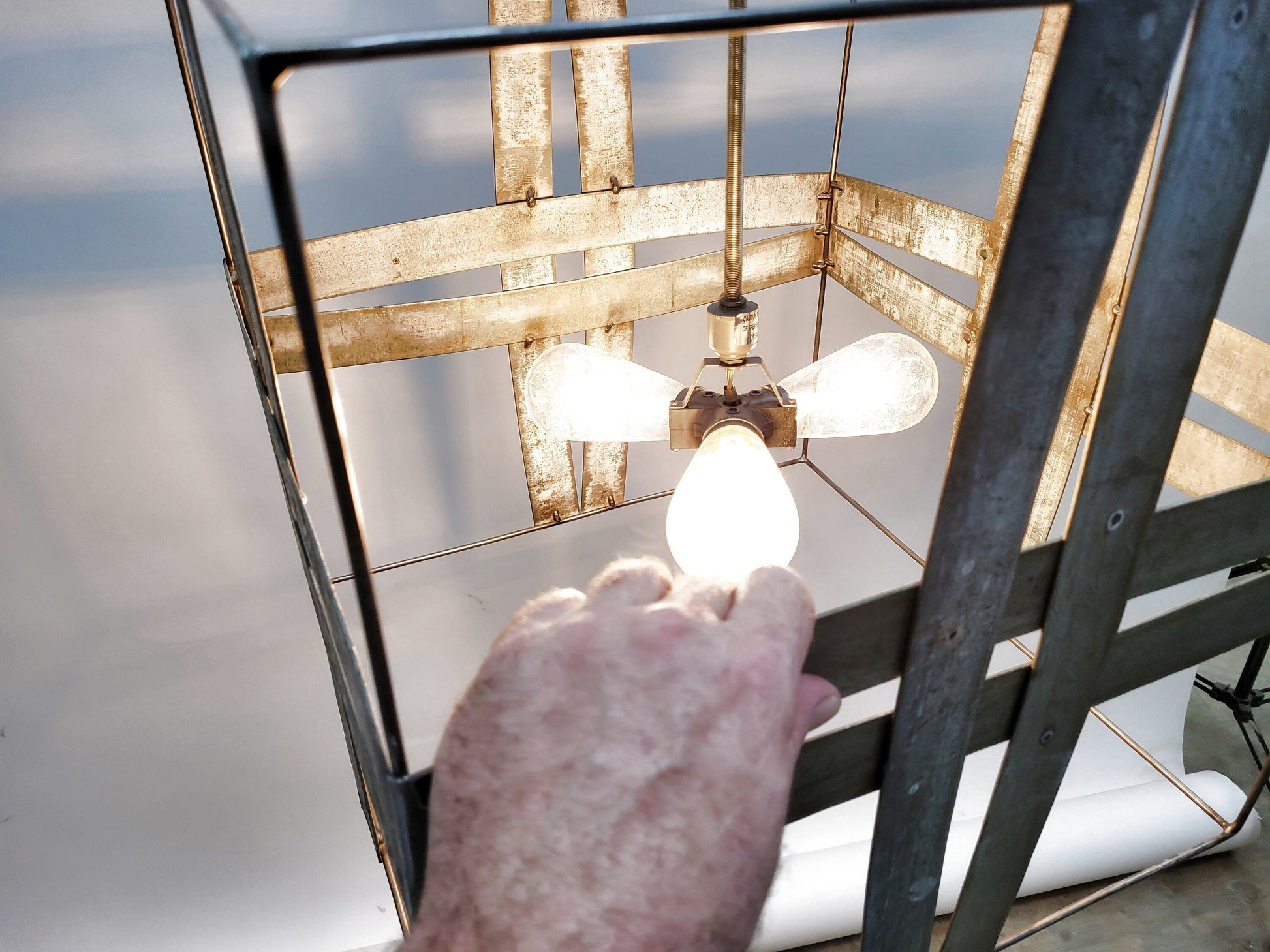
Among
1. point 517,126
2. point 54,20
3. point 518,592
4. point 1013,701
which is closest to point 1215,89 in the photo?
point 1013,701

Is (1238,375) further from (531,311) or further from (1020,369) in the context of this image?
(531,311)

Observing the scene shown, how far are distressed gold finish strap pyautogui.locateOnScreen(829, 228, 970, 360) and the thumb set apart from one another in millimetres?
699

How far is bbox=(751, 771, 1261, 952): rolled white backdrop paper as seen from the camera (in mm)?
1364

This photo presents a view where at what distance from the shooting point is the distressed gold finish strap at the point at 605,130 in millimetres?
930

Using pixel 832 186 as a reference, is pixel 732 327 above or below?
below

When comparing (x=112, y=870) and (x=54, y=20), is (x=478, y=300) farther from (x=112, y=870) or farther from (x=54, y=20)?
(x=112, y=870)

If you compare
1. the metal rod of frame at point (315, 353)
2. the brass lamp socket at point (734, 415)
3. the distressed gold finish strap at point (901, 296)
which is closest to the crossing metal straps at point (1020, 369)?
the metal rod of frame at point (315, 353)

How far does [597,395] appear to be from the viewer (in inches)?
29.1

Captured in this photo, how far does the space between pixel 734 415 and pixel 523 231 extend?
43 centimetres

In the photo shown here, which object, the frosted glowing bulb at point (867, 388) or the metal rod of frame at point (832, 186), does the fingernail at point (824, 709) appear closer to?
the frosted glowing bulb at point (867, 388)

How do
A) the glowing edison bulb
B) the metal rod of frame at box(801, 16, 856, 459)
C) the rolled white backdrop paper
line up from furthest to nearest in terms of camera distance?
the rolled white backdrop paper < the metal rod of frame at box(801, 16, 856, 459) < the glowing edison bulb

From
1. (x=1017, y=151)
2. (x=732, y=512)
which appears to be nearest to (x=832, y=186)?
(x=1017, y=151)

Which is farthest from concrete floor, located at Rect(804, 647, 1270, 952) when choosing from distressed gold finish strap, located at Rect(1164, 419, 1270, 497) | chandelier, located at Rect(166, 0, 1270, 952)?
distressed gold finish strap, located at Rect(1164, 419, 1270, 497)

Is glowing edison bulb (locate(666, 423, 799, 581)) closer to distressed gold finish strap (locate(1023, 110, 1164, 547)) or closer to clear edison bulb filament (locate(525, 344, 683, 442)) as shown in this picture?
clear edison bulb filament (locate(525, 344, 683, 442))
